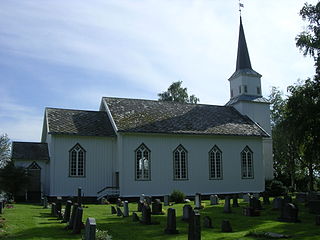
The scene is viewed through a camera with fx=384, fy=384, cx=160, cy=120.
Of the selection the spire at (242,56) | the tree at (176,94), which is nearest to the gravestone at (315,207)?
the spire at (242,56)

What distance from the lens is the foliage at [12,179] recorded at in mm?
28641

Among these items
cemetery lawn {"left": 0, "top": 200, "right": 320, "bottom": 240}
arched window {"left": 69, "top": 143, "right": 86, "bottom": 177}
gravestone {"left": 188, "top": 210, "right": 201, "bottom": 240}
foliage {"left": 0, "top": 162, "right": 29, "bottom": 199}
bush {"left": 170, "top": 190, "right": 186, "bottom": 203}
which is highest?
arched window {"left": 69, "top": 143, "right": 86, "bottom": 177}

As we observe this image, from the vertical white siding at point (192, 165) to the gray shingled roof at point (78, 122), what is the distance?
111 inches

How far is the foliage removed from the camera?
28641 mm

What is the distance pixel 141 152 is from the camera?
32.5 m

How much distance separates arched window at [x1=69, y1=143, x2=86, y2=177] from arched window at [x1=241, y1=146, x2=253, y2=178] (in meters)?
15.0

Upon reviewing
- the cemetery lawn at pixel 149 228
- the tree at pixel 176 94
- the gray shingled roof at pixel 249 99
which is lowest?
the cemetery lawn at pixel 149 228

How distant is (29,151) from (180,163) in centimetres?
1292

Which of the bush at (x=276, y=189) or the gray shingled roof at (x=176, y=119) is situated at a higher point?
the gray shingled roof at (x=176, y=119)

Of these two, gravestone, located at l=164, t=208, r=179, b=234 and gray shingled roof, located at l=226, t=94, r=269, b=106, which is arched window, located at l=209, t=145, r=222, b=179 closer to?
gray shingled roof, located at l=226, t=94, r=269, b=106

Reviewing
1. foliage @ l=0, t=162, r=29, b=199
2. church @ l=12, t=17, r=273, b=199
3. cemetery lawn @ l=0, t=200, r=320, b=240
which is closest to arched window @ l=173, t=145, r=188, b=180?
church @ l=12, t=17, r=273, b=199

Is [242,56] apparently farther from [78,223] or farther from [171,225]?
[78,223]

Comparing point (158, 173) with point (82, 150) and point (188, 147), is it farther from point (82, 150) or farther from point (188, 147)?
point (82, 150)

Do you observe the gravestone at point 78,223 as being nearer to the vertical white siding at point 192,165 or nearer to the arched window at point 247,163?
the vertical white siding at point 192,165
